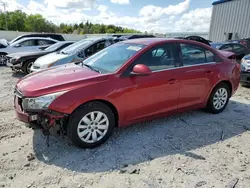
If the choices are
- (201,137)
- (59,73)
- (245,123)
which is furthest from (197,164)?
(59,73)

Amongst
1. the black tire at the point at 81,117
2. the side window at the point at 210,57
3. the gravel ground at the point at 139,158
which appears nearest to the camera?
the gravel ground at the point at 139,158

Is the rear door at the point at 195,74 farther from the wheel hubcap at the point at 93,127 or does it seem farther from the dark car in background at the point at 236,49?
the dark car in background at the point at 236,49

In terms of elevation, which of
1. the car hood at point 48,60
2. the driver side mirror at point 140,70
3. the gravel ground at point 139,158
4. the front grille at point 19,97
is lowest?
the gravel ground at point 139,158

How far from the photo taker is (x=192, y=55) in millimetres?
4137

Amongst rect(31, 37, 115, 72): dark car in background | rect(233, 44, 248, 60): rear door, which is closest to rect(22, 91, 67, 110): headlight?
rect(31, 37, 115, 72): dark car in background

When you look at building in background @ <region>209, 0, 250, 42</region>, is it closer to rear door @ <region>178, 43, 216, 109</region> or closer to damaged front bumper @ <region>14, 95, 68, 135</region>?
rear door @ <region>178, 43, 216, 109</region>

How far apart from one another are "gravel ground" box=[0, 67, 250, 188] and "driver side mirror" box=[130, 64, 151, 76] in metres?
1.07

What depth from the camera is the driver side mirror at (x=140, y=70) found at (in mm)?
3250

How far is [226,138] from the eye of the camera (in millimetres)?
3689

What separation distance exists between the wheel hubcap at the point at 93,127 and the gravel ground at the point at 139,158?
0.63ft

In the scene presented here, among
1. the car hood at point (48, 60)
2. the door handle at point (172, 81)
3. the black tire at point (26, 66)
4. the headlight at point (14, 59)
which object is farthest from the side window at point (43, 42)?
the door handle at point (172, 81)

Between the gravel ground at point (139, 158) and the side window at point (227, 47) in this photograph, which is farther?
the side window at point (227, 47)

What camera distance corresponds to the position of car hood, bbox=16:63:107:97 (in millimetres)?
2957

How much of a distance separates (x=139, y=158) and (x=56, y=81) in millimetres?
1600
